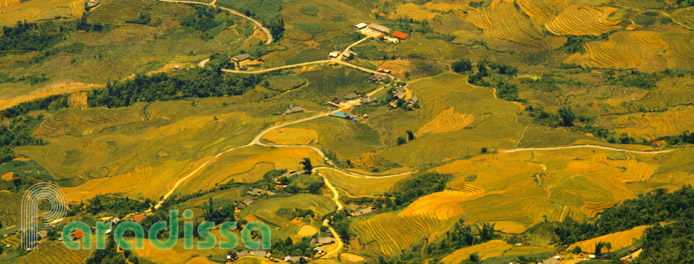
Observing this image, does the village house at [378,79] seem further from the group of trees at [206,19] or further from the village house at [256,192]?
the village house at [256,192]

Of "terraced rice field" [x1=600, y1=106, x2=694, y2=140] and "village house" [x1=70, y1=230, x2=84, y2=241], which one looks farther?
"terraced rice field" [x1=600, y1=106, x2=694, y2=140]

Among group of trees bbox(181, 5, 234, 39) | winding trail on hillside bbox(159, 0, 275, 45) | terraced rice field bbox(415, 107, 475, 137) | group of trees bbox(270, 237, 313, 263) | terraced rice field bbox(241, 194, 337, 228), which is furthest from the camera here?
group of trees bbox(181, 5, 234, 39)

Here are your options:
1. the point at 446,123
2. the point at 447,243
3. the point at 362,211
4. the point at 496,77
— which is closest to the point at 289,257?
the point at 362,211

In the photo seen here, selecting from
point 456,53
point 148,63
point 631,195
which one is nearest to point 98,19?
point 148,63

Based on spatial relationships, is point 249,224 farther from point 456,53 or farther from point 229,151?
point 456,53

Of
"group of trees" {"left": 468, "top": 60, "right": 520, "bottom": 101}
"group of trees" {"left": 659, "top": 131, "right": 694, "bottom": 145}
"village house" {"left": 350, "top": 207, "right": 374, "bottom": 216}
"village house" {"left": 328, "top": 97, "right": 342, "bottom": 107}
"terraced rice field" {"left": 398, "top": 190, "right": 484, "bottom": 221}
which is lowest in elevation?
→ "village house" {"left": 328, "top": 97, "right": 342, "bottom": 107}

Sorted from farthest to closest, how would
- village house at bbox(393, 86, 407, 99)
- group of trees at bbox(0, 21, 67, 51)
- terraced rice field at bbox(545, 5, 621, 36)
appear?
group of trees at bbox(0, 21, 67, 51), terraced rice field at bbox(545, 5, 621, 36), village house at bbox(393, 86, 407, 99)

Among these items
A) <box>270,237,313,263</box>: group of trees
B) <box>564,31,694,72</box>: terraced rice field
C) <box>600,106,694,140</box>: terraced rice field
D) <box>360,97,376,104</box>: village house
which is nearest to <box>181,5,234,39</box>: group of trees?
<box>360,97,376,104</box>: village house

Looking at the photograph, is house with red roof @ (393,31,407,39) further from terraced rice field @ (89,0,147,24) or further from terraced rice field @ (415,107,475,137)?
terraced rice field @ (89,0,147,24)
